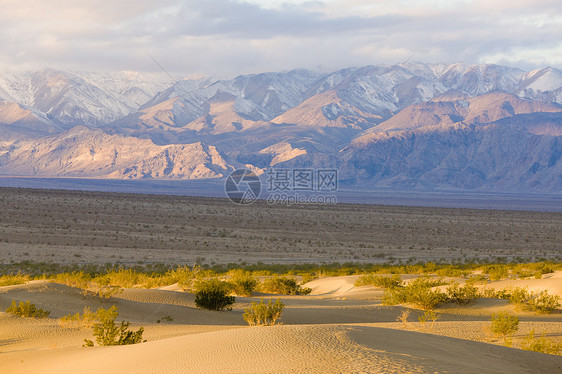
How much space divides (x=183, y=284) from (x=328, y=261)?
70.6 ft

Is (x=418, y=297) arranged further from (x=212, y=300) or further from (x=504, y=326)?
(x=212, y=300)

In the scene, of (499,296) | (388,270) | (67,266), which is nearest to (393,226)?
(388,270)

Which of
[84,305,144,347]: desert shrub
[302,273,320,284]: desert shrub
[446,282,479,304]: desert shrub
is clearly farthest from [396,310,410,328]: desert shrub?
[302,273,320,284]: desert shrub

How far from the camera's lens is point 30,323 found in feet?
42.5

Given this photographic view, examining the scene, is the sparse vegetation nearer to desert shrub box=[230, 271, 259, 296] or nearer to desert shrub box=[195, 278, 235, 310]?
desert shrub box=[195, 278, 235, 310]

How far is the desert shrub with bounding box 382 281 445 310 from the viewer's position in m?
A: 17.8

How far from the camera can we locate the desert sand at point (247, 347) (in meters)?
7.96

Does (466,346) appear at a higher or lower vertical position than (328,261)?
higher

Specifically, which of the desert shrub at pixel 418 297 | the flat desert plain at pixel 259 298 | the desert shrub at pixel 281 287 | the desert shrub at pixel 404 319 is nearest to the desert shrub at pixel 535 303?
the flat desert plain at pixel 259 298

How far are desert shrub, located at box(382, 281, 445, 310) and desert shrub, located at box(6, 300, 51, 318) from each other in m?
9.49

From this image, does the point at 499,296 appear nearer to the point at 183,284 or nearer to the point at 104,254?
the point at 183,284

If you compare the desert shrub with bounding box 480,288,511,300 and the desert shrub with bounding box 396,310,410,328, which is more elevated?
the desert shrub with bounding box 396,310,410,328

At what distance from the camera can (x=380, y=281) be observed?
2444cm

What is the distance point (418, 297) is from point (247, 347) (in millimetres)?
9947
